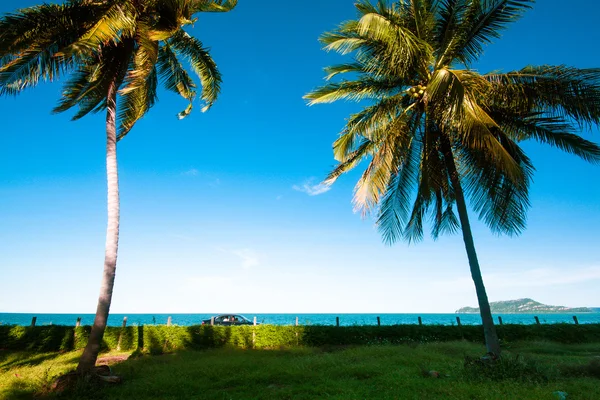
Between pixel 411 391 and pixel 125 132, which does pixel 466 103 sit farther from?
pixel 125 132

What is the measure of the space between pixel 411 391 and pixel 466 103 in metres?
6.73

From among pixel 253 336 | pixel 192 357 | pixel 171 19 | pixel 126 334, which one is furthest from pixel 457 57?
pixel 126 334

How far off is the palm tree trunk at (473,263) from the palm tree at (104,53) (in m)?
8.48

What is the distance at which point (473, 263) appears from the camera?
939 cm

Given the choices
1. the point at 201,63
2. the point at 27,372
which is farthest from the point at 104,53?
the point at 27,372

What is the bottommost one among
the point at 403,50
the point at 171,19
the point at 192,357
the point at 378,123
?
the point at 192,357

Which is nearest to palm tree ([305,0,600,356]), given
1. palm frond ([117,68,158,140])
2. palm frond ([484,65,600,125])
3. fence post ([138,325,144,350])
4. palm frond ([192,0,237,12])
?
palm frond ([484,65,600,125])

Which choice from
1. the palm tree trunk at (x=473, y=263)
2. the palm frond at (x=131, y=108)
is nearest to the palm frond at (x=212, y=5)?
the palm frond at (x=131, y=108)

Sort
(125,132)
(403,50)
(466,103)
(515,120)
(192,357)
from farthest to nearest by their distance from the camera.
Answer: (192,357) → (125,132) → (515,120) → (403,50) → (466,103)

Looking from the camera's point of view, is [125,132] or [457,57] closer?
[457,57]

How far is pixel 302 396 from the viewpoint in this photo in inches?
287

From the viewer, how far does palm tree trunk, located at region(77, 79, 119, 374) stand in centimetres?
883

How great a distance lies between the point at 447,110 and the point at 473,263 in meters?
4.24

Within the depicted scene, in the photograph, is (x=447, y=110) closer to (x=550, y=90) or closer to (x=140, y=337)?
(x=550, y=90)
